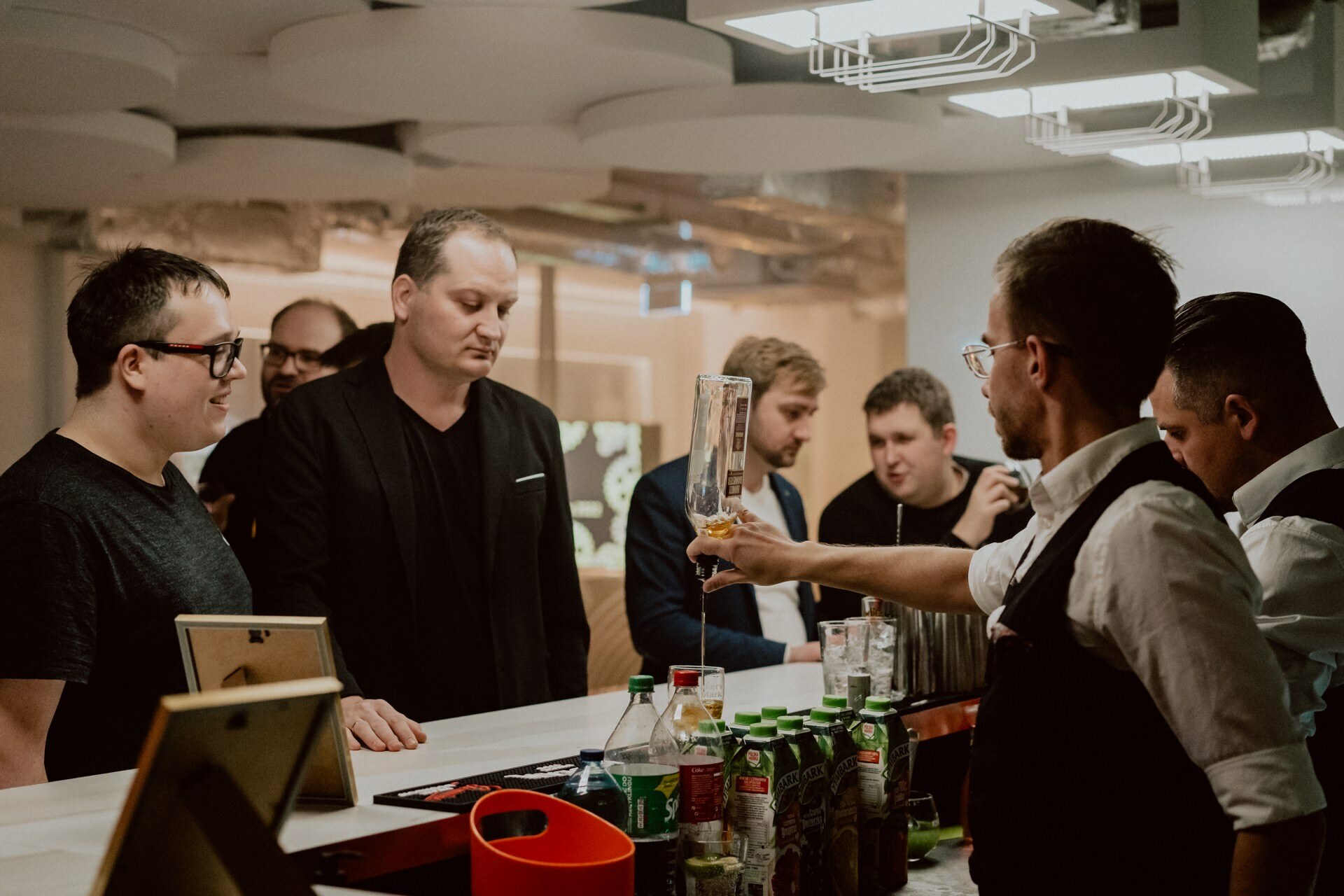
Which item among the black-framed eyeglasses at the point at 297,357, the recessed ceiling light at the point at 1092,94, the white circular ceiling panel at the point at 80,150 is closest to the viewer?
the recessed ceiling light at the point at 1092,94

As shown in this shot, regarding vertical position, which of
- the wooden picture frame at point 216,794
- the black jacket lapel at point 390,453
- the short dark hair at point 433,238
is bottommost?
the wooden picture frame at point 216,794

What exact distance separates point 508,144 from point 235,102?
110cm

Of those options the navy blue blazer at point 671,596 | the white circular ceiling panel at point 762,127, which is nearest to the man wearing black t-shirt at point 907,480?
the navy blue blazer at point 671,596

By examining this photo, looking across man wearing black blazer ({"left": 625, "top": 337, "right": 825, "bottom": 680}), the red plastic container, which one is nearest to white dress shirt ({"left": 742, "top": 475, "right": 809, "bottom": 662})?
man wearing black blazer ({"left": 625, "top": 337, "right": 825, "bottom": 680})

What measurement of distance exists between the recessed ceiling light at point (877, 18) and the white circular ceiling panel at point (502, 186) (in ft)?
11.1

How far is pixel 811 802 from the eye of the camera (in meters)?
1.96

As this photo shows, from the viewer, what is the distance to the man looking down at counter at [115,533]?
2.07m

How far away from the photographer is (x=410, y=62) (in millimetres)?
3850

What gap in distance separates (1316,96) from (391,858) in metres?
3.43

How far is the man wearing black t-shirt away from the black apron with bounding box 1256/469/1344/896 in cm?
201

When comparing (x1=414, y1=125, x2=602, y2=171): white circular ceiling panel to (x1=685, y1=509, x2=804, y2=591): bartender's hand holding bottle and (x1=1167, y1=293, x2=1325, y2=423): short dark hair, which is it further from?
(x1=1167, y1=293, x2=1325, y2=423): short dark hair

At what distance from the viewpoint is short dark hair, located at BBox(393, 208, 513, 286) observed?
2.94 meters

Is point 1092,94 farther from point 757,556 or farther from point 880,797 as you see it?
point 880,797

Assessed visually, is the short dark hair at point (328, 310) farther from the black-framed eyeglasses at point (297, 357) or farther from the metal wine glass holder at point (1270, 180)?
the metal wine glass holder at point (1270, 180)
